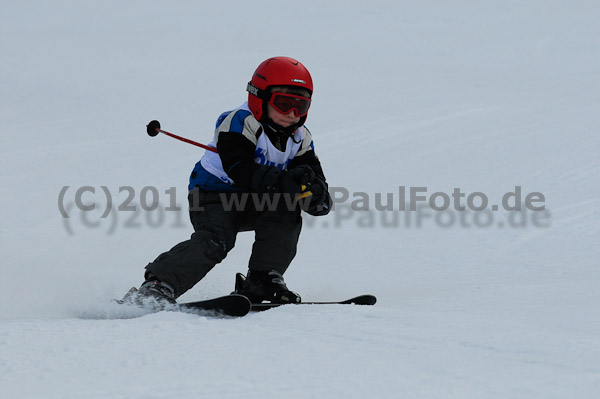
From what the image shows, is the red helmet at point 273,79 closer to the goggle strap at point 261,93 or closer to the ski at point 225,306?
the goggle strap at point 261,93

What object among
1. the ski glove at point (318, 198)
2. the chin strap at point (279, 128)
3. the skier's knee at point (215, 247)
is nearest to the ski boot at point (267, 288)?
the skier's knee at point (215, 247)

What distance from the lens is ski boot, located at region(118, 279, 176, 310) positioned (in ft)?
10.6

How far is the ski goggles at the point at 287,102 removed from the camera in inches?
144

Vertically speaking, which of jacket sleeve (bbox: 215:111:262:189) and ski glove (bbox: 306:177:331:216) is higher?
jacket sleeve (bbox: 215:111:262:189)

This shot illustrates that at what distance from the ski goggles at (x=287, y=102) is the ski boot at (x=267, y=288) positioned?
807 mm

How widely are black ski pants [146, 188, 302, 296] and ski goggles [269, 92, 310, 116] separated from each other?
457 millimetres

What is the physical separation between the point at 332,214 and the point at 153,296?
310 centimetres

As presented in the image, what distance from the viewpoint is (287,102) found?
366cm

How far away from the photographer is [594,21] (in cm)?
1738

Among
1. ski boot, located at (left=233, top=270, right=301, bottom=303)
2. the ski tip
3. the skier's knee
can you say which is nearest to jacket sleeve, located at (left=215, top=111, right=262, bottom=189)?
the skier's knee

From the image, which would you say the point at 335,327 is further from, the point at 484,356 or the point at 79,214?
the point at 79,214

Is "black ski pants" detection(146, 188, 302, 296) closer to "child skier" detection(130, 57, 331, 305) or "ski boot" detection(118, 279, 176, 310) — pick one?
"child skier" detection(130, 57, 331, 305)

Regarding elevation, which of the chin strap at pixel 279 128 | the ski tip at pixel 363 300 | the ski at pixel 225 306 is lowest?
the ski at pixel 225 306

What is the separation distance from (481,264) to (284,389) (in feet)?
10.2
